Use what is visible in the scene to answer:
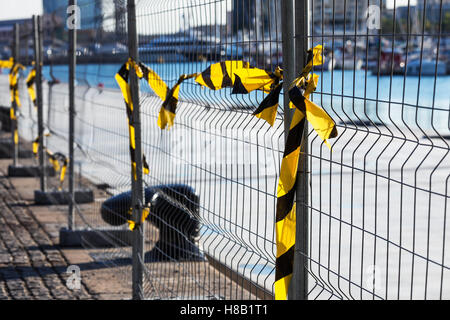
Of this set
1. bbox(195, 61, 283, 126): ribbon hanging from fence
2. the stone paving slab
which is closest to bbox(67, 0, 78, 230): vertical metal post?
the stone paving slab

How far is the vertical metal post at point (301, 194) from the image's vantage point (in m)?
3.27

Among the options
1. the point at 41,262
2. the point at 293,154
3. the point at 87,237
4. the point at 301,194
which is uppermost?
the point at 293,154

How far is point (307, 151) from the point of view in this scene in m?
3.36

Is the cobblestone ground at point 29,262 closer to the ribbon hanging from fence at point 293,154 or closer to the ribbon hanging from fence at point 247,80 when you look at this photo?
the ribbon hanging from fence at point 247,80

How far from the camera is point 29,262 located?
24.6 feet

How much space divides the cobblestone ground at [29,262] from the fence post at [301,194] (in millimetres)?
3373

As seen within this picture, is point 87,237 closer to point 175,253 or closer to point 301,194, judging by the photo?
point 175,253

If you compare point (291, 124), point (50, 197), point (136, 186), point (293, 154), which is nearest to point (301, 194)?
point (293, 154)

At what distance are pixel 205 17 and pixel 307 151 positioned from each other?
58.9 inches

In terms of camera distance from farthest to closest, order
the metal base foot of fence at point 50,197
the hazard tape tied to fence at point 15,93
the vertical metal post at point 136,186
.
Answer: the hazard tape tied to fence at point 15,93 < the metal base foot of fence at point 50,197 < the vertical metal post at point 136,186

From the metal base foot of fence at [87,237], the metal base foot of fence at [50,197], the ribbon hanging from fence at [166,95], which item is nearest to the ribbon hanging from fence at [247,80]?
the ribbon hanging from fence at [166,95]

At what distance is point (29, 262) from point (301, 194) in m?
4.79
